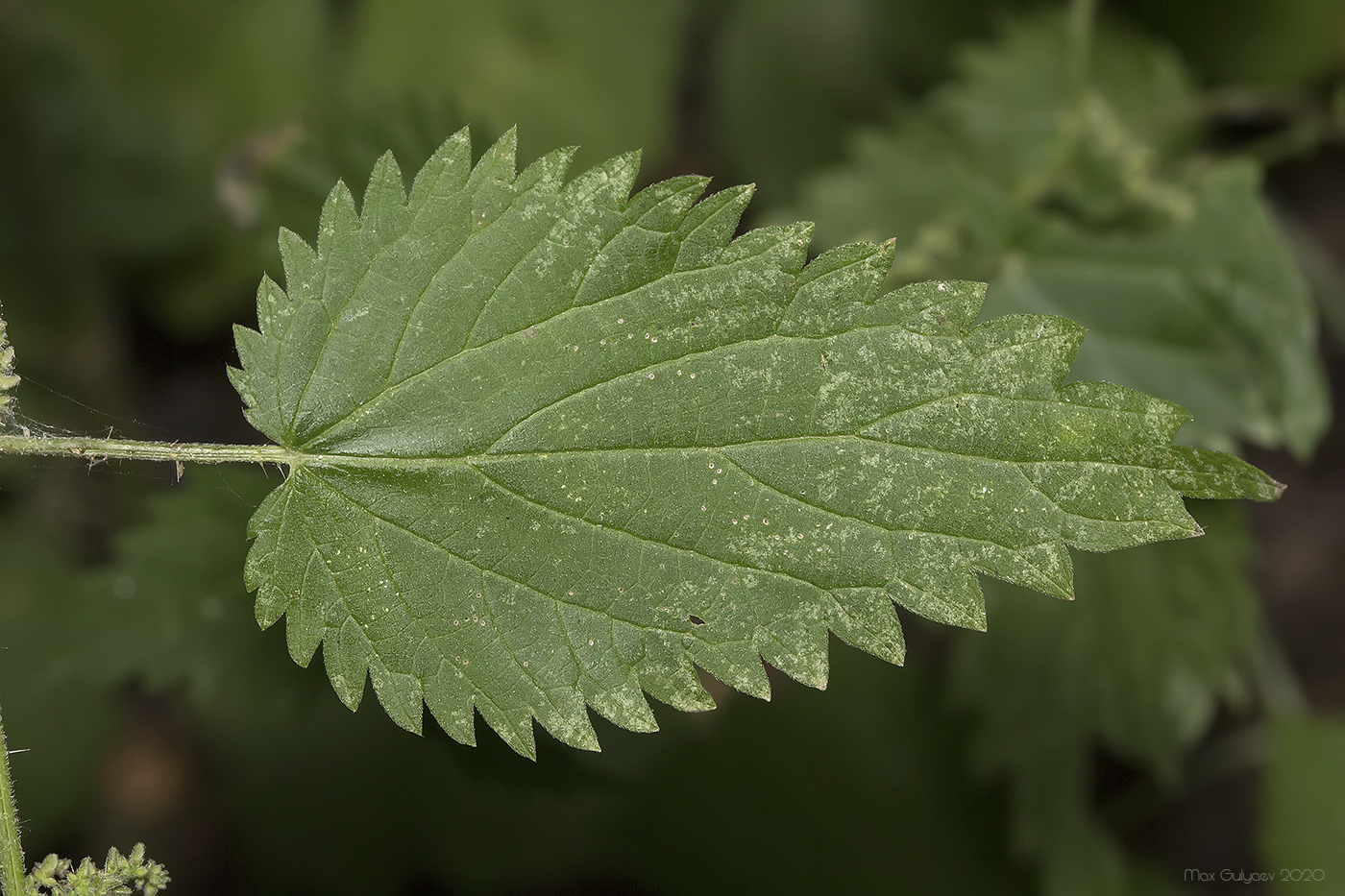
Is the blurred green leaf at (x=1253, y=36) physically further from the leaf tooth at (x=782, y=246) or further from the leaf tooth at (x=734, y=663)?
the leaf tooth at (x=734, y=663)

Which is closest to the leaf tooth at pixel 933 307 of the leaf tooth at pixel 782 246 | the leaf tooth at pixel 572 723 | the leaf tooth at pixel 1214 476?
the leaf tooth at pixel 782 246

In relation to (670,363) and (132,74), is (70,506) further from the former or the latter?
(670,363)

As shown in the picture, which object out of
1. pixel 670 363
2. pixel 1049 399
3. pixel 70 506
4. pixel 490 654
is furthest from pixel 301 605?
pixel 70 506

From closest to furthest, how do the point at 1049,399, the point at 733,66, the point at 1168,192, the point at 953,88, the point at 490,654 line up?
the point at 1049,399 → the point at 490,654 → the point at 1168,192 → the point at 953,88 → the point at 733,66

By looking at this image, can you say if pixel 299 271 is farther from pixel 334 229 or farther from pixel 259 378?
pixel 259 378

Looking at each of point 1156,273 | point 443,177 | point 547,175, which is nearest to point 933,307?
point 547,175

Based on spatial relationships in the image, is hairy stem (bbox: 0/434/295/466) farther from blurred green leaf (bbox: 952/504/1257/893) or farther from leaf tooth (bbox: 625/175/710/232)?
blurred green leaf (bbox: 952/504/1257/893)
